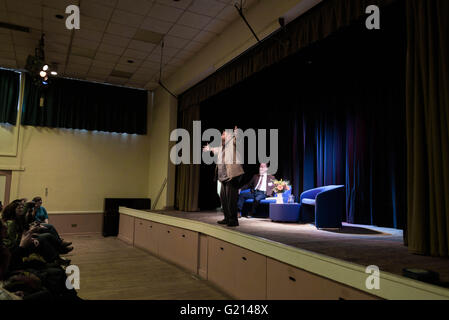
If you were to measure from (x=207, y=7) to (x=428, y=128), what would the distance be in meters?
3.75

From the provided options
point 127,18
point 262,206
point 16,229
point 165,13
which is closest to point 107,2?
point 127,18

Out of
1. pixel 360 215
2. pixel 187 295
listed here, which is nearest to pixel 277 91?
pixel 360 215

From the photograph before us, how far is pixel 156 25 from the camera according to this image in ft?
18.6

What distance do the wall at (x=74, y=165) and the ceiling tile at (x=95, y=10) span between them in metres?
4.12

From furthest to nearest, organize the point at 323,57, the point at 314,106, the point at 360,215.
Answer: the point at 314,106 < the point at 360,215 < the point at 323,57

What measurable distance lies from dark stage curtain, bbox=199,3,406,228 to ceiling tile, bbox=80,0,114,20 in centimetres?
264

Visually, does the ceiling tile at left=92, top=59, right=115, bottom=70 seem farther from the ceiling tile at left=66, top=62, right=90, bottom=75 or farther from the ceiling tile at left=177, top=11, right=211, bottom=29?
the ceiling tile at left=177, top=11, right=211, bottom=29

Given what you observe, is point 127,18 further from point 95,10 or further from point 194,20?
point 194,20

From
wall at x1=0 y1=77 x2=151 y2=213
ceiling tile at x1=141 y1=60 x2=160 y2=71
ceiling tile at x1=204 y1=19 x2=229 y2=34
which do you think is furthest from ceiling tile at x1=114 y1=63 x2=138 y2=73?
ceiling tile at x1=204 y1=19 x2=229 y2=34

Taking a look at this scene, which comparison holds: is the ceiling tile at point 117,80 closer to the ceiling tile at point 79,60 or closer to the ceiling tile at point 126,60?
the ceiling tile at point 79,60

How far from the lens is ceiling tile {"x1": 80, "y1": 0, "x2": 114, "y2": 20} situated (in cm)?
507
